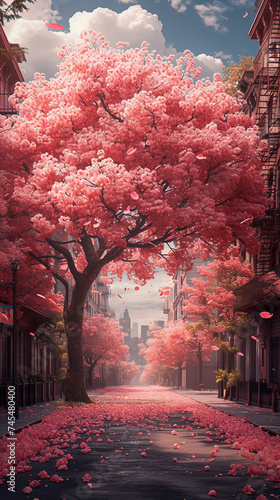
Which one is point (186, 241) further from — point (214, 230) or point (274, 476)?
point (274, 476)

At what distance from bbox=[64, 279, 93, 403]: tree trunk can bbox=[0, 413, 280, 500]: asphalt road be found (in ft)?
40.9

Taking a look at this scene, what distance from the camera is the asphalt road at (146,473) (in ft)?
26.6

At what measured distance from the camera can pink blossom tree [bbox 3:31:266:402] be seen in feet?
73.3

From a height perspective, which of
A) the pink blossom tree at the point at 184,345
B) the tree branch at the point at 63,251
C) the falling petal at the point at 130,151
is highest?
the falling petal at the point at 130,151

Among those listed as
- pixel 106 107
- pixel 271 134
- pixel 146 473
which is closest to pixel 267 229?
pixel 271 134

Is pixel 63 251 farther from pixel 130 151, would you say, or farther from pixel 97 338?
pixel 97 338

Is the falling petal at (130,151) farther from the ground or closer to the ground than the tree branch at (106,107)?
closer to the ground

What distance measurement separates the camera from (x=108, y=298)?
13438 centimetres

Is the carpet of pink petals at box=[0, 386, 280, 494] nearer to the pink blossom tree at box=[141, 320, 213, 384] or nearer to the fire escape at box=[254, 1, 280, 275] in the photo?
the fire escape at box=[254, 1, 280, 275]

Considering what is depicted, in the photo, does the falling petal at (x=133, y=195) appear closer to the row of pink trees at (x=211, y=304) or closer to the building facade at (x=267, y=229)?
the row of pink trees at (x=211, y=304)

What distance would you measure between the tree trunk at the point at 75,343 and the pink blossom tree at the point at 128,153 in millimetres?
2722

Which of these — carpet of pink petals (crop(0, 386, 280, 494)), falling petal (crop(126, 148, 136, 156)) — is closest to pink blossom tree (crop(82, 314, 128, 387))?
carpet of pink petals (crop(0, 386, 280, 494))

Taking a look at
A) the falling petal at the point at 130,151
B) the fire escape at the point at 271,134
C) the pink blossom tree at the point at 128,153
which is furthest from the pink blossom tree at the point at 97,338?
the falling petal at the point at 130,151

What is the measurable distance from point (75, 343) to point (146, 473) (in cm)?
1812
